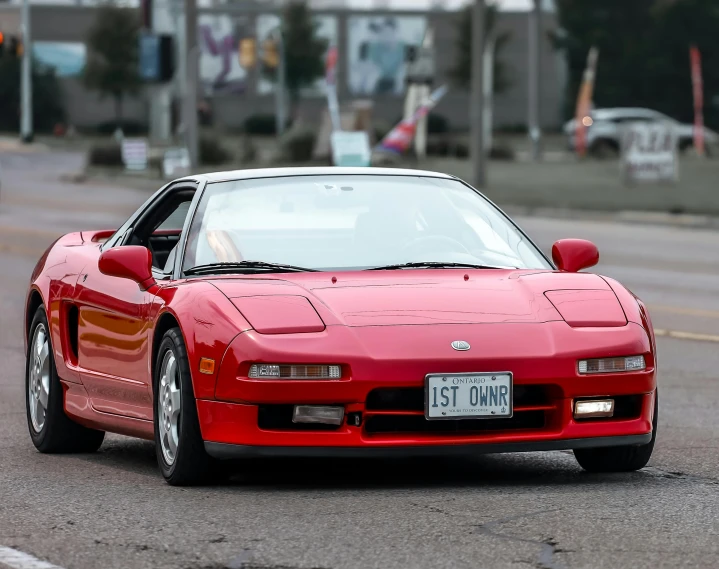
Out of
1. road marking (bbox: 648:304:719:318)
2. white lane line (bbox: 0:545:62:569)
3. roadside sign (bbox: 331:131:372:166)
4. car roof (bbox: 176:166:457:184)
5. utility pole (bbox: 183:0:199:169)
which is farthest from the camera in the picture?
utility pole (bbox: 183:0:199:169)

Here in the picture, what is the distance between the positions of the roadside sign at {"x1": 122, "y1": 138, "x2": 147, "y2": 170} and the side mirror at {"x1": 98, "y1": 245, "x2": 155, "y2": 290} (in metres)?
43.6

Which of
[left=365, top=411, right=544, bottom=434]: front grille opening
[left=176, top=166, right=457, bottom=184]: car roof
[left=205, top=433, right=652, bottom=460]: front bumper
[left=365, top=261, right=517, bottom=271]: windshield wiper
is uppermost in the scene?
[left=176, top=166, right=457, bottom=184]: car roof

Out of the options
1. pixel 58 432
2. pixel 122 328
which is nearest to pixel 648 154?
pixel 58 432

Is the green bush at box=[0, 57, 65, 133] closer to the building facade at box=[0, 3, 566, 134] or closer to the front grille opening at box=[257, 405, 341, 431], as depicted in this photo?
the building facade at box=[0, 3, 566, 134]

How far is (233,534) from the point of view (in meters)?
5.92

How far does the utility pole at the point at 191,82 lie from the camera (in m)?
44.6

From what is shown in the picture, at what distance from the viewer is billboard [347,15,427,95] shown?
102875 millimetres

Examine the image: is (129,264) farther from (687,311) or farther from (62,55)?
(62,55)

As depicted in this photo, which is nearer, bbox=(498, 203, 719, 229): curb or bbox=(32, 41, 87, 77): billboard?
bbox=(498, 203, 719, 229): curb

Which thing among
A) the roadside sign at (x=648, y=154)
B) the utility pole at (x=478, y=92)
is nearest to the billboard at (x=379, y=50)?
the roadside sign at (x=648, y=154)

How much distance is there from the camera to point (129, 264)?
760 centimetres

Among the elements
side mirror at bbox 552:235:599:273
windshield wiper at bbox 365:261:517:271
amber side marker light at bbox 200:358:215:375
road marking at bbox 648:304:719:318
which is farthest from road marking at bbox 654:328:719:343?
amber side marker light at bbox 200:358:215:375

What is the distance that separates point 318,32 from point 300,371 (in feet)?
318

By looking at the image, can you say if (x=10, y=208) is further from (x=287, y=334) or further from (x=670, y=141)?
(x=287, y=334)
